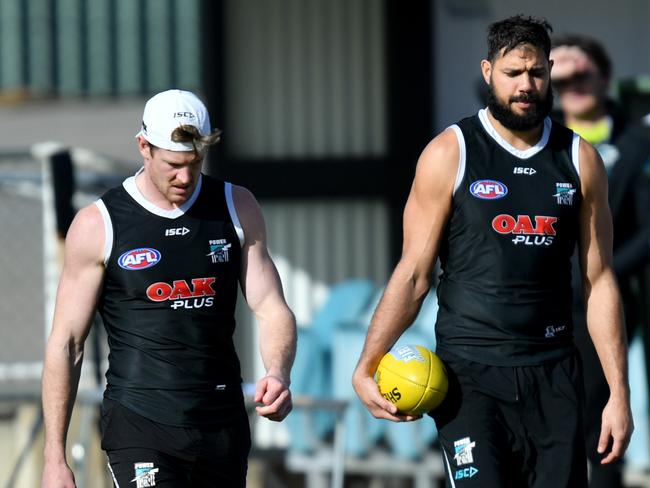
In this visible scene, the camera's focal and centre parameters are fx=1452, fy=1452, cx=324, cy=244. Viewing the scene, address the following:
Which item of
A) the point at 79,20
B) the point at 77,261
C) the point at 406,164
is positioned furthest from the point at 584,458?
the point at 79,20

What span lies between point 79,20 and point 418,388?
6.41 meters

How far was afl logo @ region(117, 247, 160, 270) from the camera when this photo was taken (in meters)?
5.45

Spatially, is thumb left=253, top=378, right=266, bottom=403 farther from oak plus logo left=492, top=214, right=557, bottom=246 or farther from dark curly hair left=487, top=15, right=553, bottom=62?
dark curly hair left=487, top=15, right=553, bottom=62

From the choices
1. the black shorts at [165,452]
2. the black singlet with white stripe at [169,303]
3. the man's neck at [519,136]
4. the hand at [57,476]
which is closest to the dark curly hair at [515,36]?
the man's neck at [519,136]

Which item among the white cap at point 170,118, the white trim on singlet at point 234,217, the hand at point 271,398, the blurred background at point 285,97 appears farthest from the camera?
the blurred background at point 285,97

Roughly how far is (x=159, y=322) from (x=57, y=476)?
0.68 m

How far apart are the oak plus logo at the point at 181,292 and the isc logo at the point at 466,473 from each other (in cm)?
115

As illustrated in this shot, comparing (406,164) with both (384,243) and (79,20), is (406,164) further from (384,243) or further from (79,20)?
(79,20)

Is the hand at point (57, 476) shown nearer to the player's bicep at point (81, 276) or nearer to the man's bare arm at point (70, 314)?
the man's bare arm at point (70, 314)

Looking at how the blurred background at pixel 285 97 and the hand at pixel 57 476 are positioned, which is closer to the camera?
the hand at pixel 57 476

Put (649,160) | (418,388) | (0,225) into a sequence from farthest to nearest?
(0,225), (649,160), (418,388)

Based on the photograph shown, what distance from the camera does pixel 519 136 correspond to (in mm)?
5504

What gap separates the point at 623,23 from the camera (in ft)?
34.7

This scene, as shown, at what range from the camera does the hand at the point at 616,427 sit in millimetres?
5504
